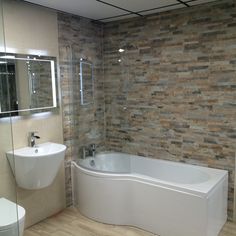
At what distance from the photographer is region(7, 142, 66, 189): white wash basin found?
2551 millimetres

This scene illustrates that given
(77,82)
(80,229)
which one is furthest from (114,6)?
(80,229)

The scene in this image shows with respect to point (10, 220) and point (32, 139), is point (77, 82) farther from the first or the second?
point (10, 220)

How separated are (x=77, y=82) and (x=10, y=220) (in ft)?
6.10

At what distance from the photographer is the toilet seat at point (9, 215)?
6.73ft

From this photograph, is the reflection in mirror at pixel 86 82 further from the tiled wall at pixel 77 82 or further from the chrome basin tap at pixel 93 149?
the chrome basin tap at pixel 93 149

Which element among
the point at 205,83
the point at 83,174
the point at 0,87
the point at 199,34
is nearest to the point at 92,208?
the point at 83,174

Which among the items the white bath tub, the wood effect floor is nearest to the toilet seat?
the wood effect floor

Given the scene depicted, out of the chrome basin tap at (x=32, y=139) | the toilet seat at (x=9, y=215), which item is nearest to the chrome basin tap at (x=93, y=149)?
the chrome basin tap at (x=32, y=139)

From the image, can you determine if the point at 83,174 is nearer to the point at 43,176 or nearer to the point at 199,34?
the point at 43,176

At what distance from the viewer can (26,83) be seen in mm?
2811

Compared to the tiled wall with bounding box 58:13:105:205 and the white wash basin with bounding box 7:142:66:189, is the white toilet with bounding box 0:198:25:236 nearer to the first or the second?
the white wash basin with bounding box 7:142:66:189

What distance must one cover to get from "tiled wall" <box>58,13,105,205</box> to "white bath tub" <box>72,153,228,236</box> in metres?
0.32

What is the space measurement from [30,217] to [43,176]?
0.62 meters

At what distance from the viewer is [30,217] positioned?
2941 mm
